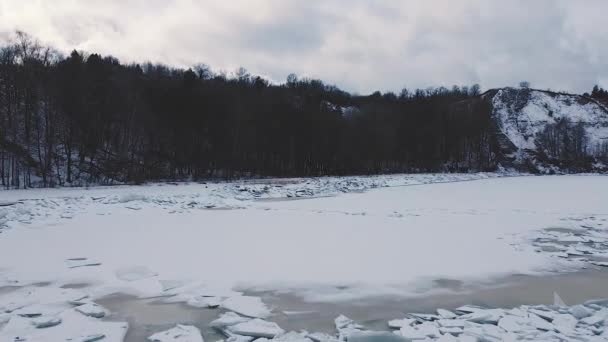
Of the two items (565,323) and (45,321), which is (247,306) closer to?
(45,321)

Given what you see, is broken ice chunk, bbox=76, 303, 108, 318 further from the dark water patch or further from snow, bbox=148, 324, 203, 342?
snow, bbox=148, 324, 203, 342

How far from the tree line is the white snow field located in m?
20.3

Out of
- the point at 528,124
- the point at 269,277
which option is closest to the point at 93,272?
the point at 269,277

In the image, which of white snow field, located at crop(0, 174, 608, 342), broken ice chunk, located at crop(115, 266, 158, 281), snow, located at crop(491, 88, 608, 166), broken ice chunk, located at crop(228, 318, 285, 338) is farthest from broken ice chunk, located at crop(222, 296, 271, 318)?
snow, located at crop(491, 88, 608, 166)

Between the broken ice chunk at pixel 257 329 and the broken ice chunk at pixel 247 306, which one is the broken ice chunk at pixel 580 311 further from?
the broken ice chunk at pixel 247 306

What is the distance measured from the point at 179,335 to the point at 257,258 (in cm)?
365

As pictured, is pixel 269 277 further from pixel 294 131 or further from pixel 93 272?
pixel 294 131

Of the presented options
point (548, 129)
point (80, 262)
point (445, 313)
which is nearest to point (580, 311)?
point (445, 313)

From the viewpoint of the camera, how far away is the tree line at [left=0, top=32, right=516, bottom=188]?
105ft

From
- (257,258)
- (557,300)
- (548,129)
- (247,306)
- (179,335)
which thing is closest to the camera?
(179,335)

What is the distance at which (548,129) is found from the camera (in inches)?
3755

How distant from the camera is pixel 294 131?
165ft

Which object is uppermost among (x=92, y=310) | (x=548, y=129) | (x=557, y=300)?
(x=548, y=129)

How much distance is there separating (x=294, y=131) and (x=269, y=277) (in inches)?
1728
